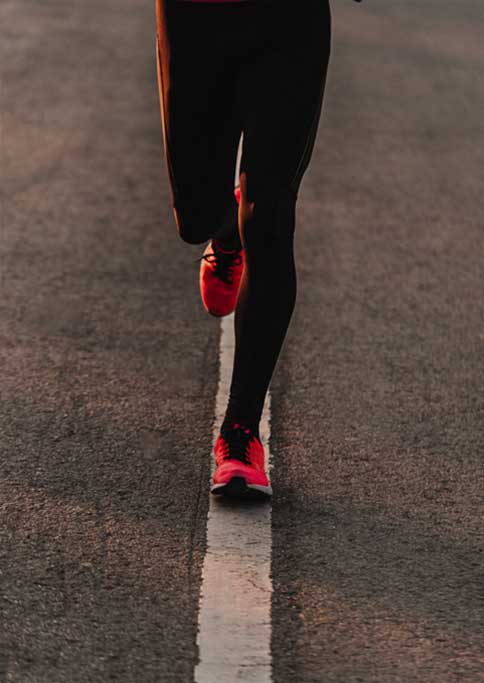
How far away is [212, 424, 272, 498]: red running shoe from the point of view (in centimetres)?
451

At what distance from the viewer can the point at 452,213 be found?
8.52 meters

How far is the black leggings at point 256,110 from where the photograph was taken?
4547 mm

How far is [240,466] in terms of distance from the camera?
4.57 m

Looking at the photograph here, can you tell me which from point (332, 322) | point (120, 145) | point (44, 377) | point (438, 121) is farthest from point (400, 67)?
point (44, 377)

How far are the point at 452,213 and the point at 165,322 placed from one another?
2.74m

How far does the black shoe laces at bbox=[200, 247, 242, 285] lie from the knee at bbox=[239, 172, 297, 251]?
90 cm

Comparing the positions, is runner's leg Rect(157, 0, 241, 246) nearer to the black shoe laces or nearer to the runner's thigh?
the runner's thigh

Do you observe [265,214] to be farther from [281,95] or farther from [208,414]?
[208,414]

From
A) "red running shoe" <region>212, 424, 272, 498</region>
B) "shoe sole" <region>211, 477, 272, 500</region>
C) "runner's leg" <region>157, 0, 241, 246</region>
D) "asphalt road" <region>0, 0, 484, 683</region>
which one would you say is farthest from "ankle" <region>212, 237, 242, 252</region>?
"shoe sole" <region>211, 477, 272, 500</region>

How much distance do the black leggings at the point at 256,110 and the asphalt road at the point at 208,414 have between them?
0.47 m

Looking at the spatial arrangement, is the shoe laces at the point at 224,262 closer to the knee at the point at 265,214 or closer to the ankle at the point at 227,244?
the ankle at the point at 227,244

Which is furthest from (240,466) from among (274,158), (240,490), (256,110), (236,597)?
(256,110)

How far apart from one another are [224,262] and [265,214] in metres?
0.98

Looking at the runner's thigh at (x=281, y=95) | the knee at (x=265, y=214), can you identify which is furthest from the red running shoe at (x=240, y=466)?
the runner's thigh at (x=281, y=95)
